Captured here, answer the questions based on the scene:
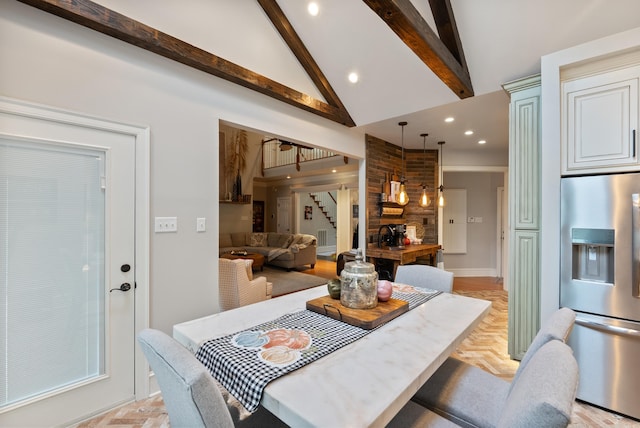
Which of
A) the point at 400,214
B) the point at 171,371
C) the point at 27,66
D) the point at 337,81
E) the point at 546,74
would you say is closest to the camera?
the point at 171,371

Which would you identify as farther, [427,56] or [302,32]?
[302,32]

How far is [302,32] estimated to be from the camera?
310 cm

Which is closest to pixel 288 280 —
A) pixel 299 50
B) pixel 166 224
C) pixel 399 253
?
pixel 399 253

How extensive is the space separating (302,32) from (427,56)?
1.50 meters

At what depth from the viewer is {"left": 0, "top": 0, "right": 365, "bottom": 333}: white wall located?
5.55 ft

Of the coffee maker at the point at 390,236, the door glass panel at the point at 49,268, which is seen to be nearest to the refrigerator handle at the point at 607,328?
the coffee maker at the point at 390,236

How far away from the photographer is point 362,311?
1471 mm

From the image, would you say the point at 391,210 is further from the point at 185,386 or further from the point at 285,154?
the point at 285,154

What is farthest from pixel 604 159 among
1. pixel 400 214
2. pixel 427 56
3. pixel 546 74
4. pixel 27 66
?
pixel 27 66

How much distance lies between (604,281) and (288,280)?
498 cm

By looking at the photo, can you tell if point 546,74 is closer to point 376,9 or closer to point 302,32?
point 376,9

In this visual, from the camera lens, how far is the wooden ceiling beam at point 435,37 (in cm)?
188

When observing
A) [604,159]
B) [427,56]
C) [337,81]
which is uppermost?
[337,81]

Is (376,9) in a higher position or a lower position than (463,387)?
higher
